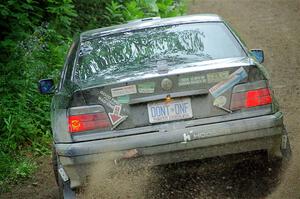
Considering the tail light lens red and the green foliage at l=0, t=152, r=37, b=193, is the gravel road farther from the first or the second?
the tail light lens red

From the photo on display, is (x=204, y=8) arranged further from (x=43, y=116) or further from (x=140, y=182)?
(x=140, y=182)

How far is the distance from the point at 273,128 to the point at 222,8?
14.3 meters

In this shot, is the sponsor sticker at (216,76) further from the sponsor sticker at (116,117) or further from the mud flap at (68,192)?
the mud flap at (68,192)

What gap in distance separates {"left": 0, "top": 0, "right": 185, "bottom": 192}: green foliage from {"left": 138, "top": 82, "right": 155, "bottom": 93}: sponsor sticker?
8.64 feet

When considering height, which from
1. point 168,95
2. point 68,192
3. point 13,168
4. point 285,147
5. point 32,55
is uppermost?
point 168,95

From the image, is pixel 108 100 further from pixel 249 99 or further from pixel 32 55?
pixel 32 55

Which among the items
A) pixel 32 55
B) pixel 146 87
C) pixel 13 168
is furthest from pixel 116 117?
pixel 32 55

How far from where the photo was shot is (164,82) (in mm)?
4559

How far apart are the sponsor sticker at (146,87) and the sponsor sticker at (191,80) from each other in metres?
0.22

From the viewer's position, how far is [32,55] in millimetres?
9641

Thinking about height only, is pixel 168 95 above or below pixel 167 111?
above

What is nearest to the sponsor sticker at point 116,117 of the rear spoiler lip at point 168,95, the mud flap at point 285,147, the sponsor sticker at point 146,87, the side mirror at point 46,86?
the rear spoiler lip at point 168,95

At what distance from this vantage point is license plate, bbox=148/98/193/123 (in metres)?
4.60

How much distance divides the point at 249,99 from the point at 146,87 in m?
0.86
